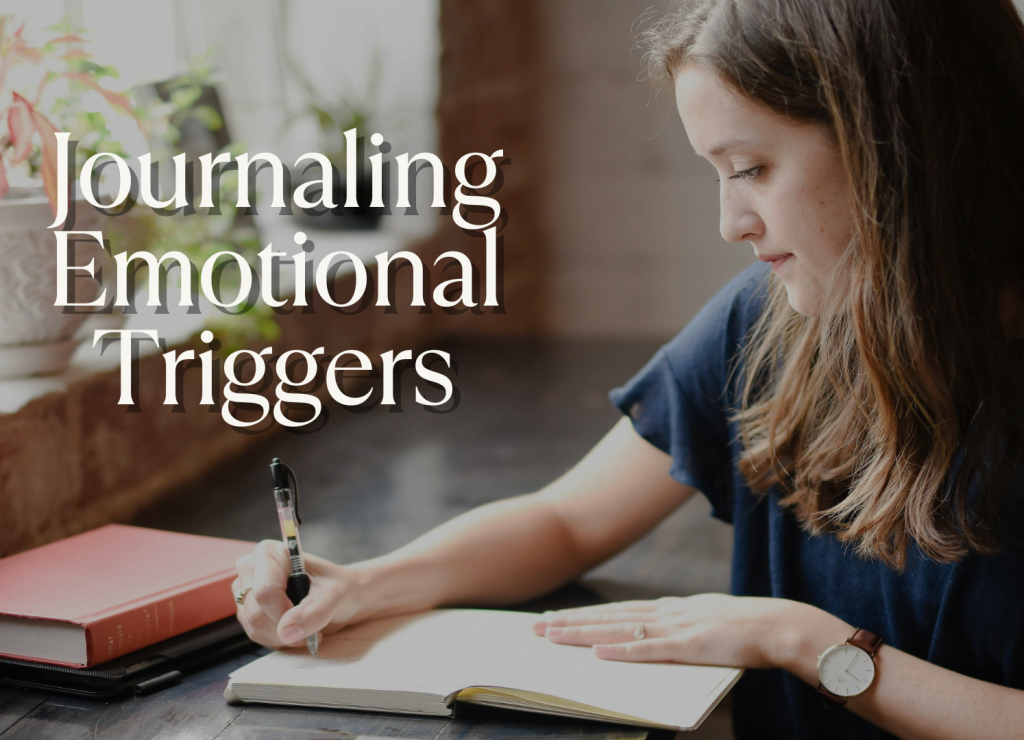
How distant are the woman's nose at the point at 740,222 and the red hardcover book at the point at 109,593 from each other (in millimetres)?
561

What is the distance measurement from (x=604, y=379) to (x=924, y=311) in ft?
4.61

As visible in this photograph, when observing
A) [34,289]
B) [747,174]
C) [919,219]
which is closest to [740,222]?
[747,174]

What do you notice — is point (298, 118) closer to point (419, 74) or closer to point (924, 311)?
point (419, 74)

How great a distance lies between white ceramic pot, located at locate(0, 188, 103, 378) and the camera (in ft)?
3.44

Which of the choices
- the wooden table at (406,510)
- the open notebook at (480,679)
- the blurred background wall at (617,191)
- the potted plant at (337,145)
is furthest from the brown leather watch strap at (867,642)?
the blurred background wall at (617,191)

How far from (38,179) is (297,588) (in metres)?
0.60

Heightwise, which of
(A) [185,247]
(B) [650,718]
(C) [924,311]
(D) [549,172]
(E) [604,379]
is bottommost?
(B) [650,718]

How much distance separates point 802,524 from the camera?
3.29 ft

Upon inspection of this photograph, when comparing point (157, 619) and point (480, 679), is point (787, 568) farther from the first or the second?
point (157, 619)

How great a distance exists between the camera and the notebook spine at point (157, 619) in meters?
0.79

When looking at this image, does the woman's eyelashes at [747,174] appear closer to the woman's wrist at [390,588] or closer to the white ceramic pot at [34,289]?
the woman's wrist at [390,588]

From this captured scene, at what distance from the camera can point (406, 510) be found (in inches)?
52.4

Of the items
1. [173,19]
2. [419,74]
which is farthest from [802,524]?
[419,74]

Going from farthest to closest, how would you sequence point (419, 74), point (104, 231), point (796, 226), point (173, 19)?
point (419, 74), point (173, 19), point (104, 231), point (796, 226)
